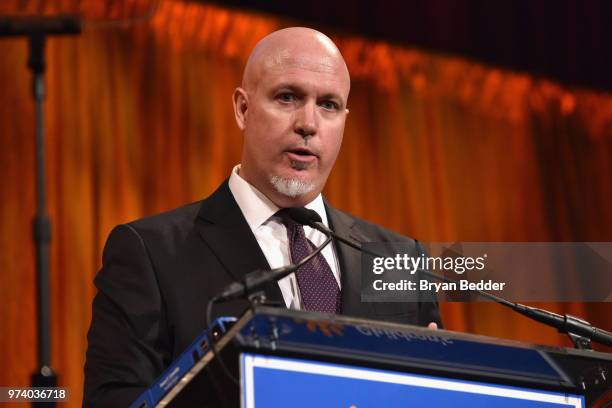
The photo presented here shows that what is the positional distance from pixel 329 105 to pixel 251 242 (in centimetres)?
36

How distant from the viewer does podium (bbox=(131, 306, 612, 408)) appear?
120cm

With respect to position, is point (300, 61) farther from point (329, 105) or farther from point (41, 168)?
point (41, 168)

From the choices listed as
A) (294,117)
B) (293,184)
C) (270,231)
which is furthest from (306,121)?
(270,231)

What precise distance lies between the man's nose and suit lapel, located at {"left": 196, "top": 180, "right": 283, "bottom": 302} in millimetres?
205

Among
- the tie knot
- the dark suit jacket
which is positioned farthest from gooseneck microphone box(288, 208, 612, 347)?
the tie knot

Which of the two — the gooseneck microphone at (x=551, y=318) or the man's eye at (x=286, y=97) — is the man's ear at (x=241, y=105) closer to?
the man's eye at (x=286, y=97)

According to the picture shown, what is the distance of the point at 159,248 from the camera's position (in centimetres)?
196

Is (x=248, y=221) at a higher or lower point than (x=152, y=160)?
lower

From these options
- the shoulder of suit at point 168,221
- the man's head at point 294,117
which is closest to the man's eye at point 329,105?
the man's head at point 294,117

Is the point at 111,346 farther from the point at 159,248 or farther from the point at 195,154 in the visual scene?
the point at 195,154

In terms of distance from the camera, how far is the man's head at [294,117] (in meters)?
2.08

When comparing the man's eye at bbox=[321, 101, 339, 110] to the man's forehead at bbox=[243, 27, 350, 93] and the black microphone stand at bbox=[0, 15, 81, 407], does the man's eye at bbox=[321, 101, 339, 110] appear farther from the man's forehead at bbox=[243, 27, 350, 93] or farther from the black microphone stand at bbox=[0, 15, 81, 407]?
the black microphone stand at bbox=[0, 15, 81, 407]

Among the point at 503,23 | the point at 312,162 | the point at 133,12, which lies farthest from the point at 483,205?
the point at 312,162

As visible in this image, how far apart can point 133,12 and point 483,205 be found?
5.42ft
